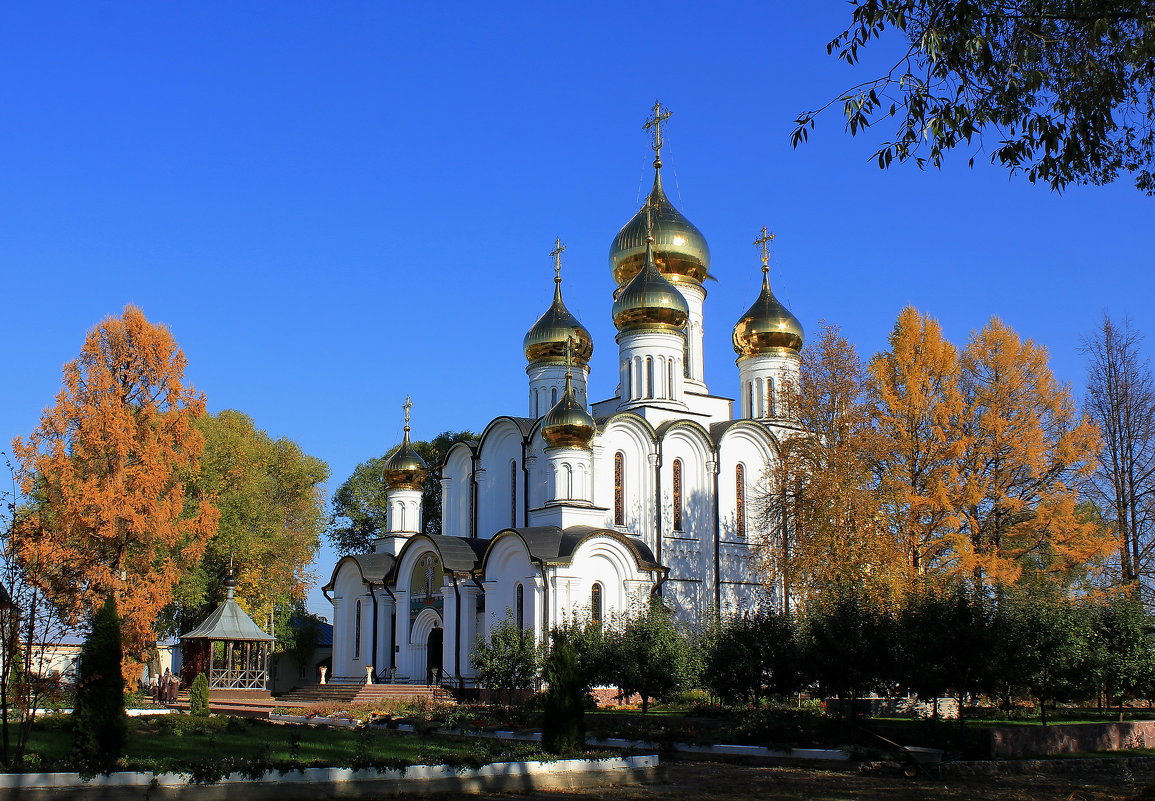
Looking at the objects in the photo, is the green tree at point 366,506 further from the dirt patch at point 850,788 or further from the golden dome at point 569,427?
the dirt patch at point 850,788

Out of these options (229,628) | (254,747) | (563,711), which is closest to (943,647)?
(563,711)

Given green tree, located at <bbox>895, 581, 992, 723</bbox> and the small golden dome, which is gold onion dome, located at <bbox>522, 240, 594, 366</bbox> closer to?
the small golden dome

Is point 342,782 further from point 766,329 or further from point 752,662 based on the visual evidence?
point 766,329

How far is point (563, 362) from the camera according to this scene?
33094 millimetres

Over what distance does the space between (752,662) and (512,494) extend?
13.5 metres

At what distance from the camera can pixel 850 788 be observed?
41.5 feet

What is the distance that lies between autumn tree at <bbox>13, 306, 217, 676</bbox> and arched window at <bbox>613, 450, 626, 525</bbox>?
10.2 meters

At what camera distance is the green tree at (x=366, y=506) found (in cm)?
4556

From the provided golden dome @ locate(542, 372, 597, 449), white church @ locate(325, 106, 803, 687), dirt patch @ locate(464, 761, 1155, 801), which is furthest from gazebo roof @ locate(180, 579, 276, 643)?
dirt patch @ locate(464, 761, 1155, 801)

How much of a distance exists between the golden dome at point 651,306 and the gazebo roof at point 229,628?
42.6 feet

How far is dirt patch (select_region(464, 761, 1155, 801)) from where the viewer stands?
1183 centimetres

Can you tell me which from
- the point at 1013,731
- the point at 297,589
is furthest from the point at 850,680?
the point at 297,589

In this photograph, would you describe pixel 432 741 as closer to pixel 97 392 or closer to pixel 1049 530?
pixel 97 392

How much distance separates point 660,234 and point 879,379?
38.0 ft
